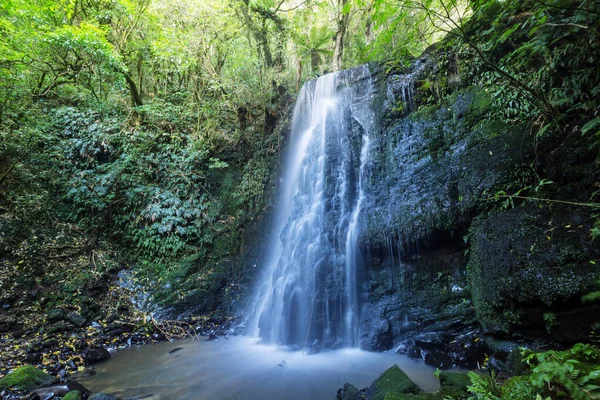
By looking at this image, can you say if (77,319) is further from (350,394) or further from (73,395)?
(350,394)

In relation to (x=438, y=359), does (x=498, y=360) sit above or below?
above

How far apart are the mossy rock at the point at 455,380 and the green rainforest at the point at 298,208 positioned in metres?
0.06

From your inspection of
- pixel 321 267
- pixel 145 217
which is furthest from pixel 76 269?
pixel 321 267

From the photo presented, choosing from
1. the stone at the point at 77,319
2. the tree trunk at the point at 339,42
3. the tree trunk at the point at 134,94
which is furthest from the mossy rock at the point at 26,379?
the tree trunk at the point at 339,42

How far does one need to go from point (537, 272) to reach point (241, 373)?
16.1 ft

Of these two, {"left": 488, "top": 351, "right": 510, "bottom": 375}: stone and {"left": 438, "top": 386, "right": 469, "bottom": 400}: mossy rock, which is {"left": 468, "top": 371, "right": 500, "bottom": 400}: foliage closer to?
{"left": 438, "top": 386, "right": 469, "bottom": 400}: mossy rock

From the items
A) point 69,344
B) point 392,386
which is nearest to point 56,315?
point 69,344

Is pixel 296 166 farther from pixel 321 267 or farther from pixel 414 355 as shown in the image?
pixel 414 355

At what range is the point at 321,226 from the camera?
7234 mm

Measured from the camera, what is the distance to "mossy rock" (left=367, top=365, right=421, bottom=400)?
3309 mm

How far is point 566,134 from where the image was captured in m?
4.28

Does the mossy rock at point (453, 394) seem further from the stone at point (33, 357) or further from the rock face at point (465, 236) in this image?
the stone at point (33, 357)

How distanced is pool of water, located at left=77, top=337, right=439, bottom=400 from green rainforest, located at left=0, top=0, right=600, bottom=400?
5cm

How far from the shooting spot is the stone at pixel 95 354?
5.38 meters
